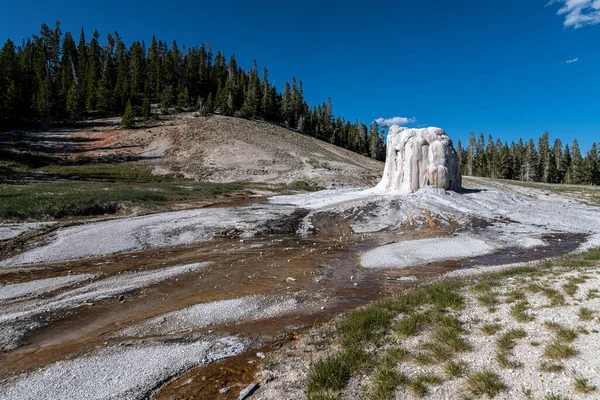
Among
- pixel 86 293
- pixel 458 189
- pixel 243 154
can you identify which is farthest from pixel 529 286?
pixel 243 154

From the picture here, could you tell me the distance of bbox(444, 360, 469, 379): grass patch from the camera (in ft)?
17.1

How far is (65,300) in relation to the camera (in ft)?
33.0

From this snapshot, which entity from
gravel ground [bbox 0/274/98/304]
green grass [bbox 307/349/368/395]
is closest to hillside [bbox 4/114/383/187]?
gravel ground [bbox 0/274/98/304]

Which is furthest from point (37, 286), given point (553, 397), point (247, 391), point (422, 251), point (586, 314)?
point (422, 251)

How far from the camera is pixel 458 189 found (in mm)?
33469

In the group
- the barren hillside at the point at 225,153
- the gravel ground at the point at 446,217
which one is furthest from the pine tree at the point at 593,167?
the gravel ground at the point at 446,217

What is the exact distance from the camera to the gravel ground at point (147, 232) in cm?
1567

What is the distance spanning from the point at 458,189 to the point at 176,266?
100 feet

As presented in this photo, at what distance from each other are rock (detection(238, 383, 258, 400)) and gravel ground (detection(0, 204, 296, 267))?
1364cm

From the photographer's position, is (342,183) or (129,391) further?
(342,183)

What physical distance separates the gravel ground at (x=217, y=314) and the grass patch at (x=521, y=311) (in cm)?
560

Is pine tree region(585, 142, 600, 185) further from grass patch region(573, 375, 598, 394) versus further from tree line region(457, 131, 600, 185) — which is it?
grass patch region(573, 375, 598, 394)

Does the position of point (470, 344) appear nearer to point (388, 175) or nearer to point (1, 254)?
point (1, 254)

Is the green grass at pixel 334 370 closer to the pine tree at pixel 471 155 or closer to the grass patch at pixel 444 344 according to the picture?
the grass patch at pixel 444 344
